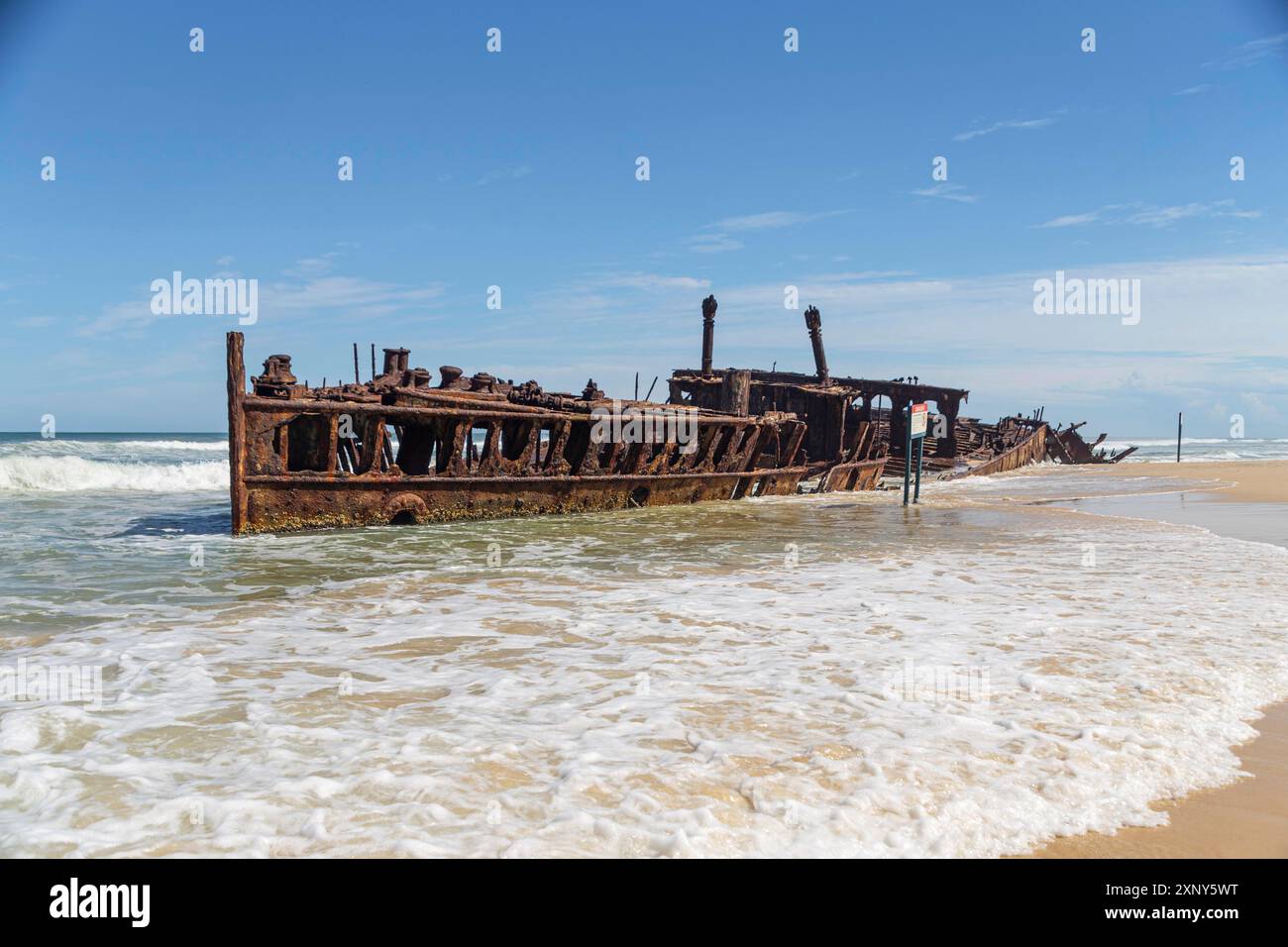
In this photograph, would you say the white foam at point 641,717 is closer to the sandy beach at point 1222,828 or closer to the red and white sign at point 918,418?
the sandy beach at point 1222,828

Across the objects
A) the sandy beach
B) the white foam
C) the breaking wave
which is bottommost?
the sandy beach

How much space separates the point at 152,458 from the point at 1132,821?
45.1 m

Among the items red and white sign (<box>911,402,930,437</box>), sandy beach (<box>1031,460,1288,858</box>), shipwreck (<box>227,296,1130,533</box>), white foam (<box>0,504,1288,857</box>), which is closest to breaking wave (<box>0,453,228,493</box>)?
shipwreck (<box>227,296,1130,533</box>)

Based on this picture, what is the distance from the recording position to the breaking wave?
24.3 meters

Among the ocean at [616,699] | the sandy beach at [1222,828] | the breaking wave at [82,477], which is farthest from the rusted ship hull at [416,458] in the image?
the breaking wave at [82,477]

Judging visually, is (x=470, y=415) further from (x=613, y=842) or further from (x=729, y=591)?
(x=613, y=842)

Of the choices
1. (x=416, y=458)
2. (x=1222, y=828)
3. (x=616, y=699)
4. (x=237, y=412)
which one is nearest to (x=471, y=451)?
(x=416, y=458)

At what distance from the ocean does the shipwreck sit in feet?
8.47

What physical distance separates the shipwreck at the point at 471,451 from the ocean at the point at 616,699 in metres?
2.58

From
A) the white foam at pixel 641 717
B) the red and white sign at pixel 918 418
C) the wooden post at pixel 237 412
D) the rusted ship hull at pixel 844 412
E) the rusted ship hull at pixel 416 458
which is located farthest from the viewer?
the rusted ship hull at pixel 844 412

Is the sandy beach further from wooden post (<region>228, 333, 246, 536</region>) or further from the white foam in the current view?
wooden post (<region>228, 333, 246, 536</region>)

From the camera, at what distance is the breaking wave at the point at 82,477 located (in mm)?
24266

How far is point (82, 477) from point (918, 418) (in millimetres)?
23607
